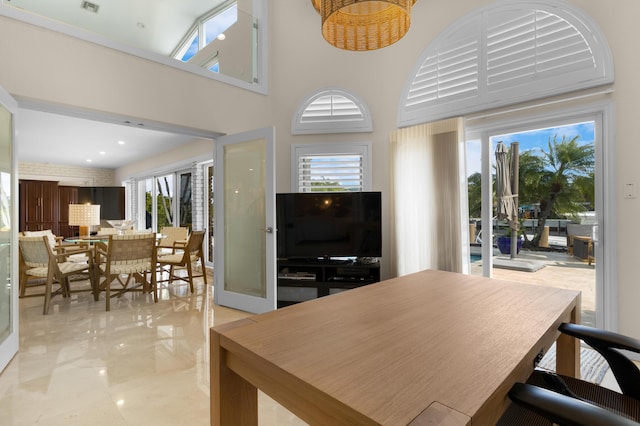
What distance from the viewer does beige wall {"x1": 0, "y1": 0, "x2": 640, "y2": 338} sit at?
96.3 inches

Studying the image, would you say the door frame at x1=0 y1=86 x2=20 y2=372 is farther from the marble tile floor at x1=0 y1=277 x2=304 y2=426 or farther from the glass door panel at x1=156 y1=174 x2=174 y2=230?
the glass door panel at x1=156 y1=174 x2=174 y2=230

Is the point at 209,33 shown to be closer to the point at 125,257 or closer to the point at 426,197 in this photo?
the point at 125,257

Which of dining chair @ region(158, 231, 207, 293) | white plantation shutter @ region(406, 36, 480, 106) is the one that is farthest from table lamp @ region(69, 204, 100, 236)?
white plantation shutter @ region(406, 36, 480, 106)

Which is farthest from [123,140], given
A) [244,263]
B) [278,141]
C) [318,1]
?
[318,1]

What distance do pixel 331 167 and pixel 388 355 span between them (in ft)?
11.3

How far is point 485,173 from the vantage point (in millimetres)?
3279

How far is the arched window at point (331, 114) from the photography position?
13.1 ft

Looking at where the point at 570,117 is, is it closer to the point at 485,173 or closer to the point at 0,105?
the point at 485,173

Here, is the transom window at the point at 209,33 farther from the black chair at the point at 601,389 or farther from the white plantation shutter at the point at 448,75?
the black chair at the point at 601,389

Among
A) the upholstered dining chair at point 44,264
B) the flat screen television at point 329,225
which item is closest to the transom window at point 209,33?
the flat screen television at point 329,225

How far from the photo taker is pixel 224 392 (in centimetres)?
94

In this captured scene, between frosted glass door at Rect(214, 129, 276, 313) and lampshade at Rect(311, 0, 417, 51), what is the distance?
5.33ft

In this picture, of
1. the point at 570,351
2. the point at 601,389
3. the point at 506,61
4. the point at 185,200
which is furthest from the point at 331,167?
the point at 185,200

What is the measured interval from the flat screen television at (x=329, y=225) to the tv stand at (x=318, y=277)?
11cm
